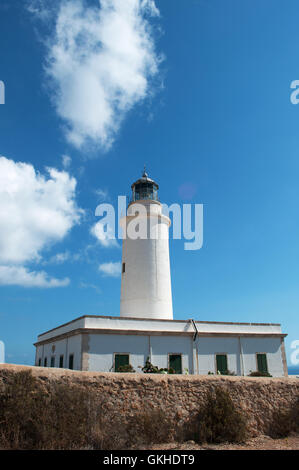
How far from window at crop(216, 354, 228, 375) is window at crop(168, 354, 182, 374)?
6.98ft

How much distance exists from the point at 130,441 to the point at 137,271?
15.0 metres

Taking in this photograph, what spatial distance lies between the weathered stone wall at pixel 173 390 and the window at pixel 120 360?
8.61 metres

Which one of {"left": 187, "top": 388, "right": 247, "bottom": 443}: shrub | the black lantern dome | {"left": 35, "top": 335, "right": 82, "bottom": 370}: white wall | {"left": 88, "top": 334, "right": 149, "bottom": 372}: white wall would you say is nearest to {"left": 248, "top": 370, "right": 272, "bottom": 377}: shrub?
{"left": 88, "top": 334, "right": 149, "bottom": 372}: white wall

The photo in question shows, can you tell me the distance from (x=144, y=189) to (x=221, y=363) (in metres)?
12.8

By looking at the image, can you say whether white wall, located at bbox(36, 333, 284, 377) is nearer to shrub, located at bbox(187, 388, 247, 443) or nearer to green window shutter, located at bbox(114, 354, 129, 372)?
green window shutter, located at bbox(114, 354, 129, 372)

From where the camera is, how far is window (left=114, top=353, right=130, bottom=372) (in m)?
17.4

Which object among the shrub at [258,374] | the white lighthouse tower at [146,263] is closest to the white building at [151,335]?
the white lighthouse tower at [146,263]

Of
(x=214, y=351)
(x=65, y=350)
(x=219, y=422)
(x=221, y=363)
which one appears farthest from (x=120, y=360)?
(x=219, y=422)

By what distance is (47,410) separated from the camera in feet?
23.8

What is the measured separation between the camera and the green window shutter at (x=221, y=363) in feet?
62.3

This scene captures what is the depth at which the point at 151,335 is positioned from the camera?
18.5 m

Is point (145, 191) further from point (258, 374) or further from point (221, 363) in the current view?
point (258, 374)
